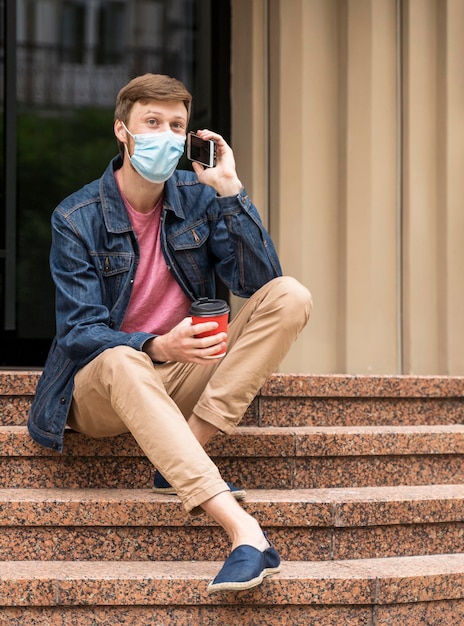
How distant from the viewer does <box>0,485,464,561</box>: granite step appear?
336 cm

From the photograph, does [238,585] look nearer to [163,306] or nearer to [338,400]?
[163,306]

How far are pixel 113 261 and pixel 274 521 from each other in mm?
1118

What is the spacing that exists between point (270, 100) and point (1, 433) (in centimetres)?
252

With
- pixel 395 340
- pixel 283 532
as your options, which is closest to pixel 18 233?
pixel 395 340

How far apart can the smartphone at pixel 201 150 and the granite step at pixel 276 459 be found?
1045mm

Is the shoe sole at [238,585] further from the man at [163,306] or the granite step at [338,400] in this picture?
the granite step at [338,400]

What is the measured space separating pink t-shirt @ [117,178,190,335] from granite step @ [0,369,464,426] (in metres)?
0.56

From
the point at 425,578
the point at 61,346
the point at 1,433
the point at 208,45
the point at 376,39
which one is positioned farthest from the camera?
the point at 208,45

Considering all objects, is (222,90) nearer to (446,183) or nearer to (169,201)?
(446,183)

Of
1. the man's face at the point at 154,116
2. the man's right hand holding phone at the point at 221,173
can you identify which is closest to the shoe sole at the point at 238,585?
the man's right hand holding phone at the point at 221,173

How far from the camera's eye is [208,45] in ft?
18.2

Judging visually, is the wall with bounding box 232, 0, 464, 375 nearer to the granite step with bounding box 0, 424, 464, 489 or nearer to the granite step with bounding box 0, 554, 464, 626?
the granite step with bounding box 0, 424, 464, 489

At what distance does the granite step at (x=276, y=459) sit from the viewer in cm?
362

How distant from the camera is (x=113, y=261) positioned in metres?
3.60
